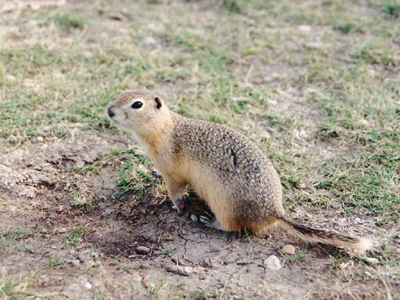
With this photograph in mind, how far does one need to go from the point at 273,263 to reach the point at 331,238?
513mm

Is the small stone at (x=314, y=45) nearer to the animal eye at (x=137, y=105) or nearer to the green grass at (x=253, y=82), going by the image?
the green grass at (x=253, y=82)

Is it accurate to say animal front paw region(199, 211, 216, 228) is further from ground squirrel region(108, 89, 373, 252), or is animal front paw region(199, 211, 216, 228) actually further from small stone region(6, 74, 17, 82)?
small stone region(6, 74, 17, 82)

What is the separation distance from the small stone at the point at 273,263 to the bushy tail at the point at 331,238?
281mm

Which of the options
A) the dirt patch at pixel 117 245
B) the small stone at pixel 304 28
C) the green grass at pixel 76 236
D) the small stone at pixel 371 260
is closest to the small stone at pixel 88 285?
the dirt patch at pixel 117 245

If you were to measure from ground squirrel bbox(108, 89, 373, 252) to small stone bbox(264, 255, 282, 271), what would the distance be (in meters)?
0.28

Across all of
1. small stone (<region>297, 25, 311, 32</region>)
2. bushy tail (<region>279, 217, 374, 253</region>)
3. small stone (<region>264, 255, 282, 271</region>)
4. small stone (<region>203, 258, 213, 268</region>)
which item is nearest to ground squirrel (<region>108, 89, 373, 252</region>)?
bushy tail (<region>279, 217, 374, 253</region>)

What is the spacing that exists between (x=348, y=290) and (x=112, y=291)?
1748 millimetres

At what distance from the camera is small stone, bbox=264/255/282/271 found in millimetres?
3154

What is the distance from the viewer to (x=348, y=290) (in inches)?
113

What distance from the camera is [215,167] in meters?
3.47

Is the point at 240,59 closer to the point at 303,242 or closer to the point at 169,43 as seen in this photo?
the point at 169,43

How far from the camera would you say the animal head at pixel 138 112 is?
11.8 feet

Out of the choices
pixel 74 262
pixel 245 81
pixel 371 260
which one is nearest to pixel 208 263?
pixel 74 262

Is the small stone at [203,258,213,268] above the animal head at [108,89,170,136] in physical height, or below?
below
